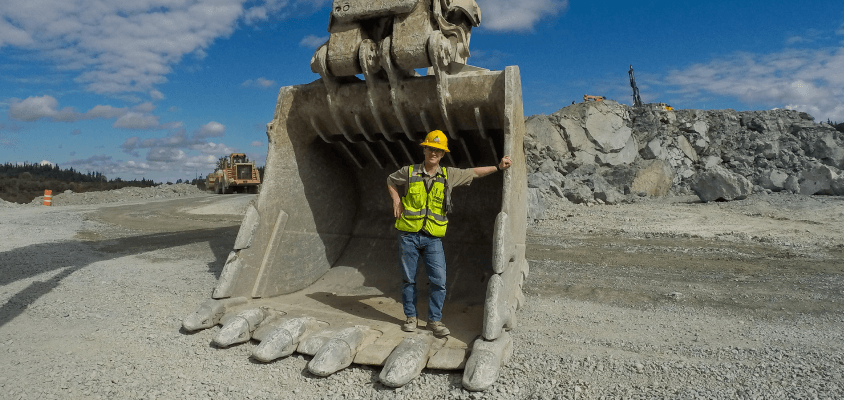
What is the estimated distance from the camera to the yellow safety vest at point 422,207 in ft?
12.1

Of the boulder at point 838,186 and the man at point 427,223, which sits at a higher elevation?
the boulder at point 838,186

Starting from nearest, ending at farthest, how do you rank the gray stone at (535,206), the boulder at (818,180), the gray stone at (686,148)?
the gray stone at (535,206) < the boulder at (818,180) < the gray stone at (686,148)

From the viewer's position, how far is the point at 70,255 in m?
7.05

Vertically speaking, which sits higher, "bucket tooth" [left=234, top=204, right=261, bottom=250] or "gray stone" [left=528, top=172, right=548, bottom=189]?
"gray stone" [left=528, top=172, right=548, bottom=189]

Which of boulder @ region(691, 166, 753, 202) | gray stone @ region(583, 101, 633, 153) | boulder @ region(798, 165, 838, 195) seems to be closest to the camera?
boulder @ region(691, 166, 753, 202)

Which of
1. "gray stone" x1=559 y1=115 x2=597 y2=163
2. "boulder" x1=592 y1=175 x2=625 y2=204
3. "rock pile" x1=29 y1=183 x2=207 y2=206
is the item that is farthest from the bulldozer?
"boulder" x1=592 y1=175 x2=625 y2=204

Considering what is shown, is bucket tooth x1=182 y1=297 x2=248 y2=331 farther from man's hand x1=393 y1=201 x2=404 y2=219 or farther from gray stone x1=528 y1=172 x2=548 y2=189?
gray stone x1=528 y1=172 x2=548 y2=189

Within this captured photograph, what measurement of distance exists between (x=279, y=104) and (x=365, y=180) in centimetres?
133

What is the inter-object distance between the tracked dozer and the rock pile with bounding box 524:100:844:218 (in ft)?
26.8

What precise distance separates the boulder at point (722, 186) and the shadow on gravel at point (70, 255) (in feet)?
35.0

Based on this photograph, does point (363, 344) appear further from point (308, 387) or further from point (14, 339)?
point (14, 339)

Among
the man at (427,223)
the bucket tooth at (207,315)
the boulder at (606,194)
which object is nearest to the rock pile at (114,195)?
the boulder at (606,194)

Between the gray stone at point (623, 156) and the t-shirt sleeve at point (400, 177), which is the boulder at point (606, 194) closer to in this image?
the gray stone at point (623, 156)

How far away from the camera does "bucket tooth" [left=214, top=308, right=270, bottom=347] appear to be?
3.54 meters
